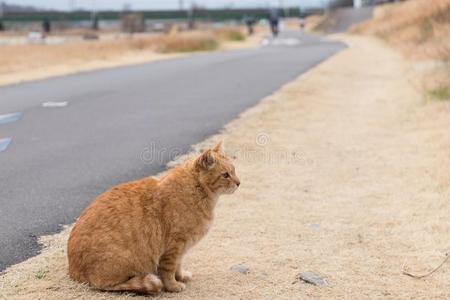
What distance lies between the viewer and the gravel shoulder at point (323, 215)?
4793 mm

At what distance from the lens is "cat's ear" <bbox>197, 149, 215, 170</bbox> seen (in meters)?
4.64

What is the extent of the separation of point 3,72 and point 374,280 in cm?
2006

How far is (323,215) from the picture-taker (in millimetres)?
6656

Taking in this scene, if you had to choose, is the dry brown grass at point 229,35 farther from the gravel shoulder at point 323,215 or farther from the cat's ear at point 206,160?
the cat's ear at point 206,160

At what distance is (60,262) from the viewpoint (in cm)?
497

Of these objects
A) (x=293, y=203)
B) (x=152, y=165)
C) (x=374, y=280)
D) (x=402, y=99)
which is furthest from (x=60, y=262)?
(x=402, y=99)

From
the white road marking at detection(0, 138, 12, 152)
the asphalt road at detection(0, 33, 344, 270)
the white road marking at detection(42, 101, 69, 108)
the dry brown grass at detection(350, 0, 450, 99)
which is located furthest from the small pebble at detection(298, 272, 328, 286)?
the white road marking at detection(42, 101, 69, 108)

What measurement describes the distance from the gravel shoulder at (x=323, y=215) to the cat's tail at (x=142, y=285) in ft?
0.23

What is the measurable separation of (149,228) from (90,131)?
21.6 feet

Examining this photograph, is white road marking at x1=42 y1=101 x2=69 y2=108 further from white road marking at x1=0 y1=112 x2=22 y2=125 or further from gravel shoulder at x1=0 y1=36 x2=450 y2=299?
gravel shoulder at x1=0 y1=36 x2=450 y2=299

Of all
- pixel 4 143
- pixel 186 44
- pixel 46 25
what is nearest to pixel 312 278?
pixel 4 143

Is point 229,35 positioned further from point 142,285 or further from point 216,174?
point 142,285

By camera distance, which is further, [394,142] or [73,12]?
[73,12]

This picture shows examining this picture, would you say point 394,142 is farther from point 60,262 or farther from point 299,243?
point 60,262
